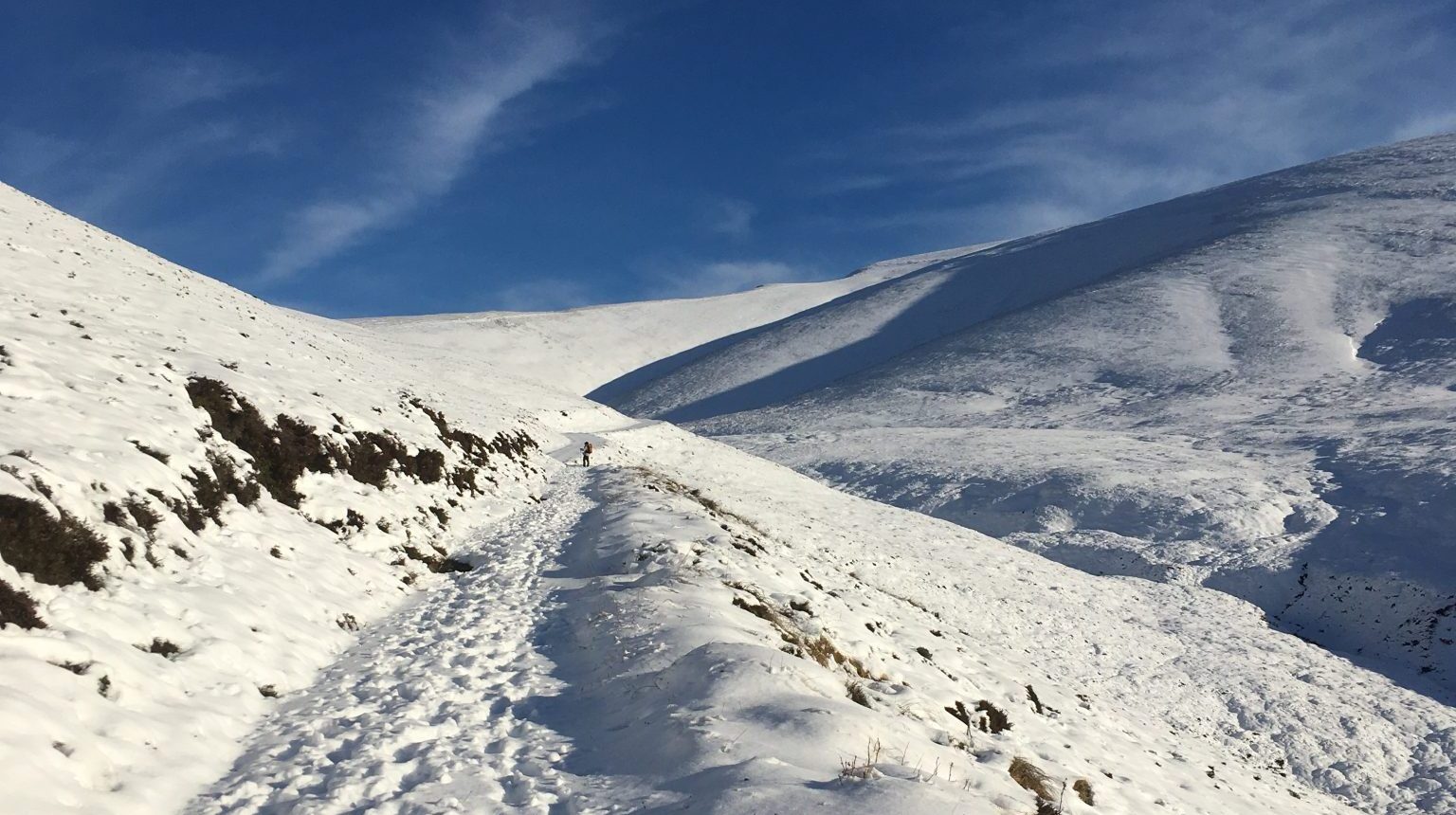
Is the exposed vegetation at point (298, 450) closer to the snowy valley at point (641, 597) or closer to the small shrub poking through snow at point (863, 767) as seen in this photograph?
the snowy valley at point (641, 597)

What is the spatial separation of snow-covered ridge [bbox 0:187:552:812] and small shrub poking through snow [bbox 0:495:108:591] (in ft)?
0.08

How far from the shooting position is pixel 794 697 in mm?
8656

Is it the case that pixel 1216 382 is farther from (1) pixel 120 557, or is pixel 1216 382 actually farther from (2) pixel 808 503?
(1) pixel 120 557

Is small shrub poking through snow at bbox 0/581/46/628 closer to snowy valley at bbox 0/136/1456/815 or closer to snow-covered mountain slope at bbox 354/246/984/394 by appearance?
snowy valley at bbox 0/136/1456/815

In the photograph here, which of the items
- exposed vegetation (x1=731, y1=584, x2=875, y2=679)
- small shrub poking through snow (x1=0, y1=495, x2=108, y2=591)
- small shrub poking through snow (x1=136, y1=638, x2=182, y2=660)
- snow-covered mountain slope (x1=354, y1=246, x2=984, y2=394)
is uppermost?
snow-covered mountain slope (x1=354, y1=246, x2=984, y2=394)

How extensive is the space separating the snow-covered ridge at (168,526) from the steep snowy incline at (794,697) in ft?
2.64

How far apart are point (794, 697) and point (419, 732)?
3.89 metres

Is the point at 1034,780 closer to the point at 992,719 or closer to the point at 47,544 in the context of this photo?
the point at 992,719

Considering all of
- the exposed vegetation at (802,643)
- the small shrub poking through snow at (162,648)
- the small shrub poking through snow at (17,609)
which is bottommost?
the exposed vegetation at (802,643)

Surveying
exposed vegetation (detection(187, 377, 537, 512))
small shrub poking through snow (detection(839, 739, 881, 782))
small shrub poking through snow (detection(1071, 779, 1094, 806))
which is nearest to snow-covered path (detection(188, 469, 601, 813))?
small shrub poking through snow (detection(839, 739, 881, 782))

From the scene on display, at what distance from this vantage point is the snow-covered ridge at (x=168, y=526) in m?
6.77

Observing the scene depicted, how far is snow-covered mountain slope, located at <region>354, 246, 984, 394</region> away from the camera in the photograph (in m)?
143

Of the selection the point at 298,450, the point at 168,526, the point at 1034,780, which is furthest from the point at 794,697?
the point at 298,450

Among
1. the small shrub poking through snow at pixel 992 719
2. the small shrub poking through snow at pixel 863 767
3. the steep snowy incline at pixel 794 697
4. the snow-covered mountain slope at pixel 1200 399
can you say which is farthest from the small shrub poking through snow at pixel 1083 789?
the snow-covered mountain slope at pixel 1200 399
